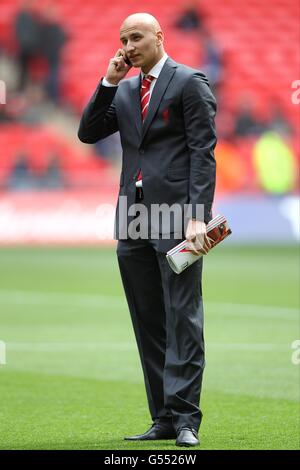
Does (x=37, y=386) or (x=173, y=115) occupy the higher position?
(x=173, y=115)

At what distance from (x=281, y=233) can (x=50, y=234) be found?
4.34 m

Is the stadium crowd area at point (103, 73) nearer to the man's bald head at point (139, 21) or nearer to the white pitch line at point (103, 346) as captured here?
the white pitch line at point (103, 346)

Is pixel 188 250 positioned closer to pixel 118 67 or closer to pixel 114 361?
Answer: pixel 118 67

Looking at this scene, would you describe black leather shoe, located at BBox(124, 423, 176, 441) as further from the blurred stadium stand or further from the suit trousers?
the blurred stadium stand

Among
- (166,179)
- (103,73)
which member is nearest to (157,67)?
(166,179)

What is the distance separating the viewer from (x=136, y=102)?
5816mm

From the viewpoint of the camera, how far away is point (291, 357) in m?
9.23

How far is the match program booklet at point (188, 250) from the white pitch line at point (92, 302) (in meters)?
6.47

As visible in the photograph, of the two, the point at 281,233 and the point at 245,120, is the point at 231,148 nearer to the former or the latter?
the point at 245,120

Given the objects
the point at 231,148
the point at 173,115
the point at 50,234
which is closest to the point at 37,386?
the point at 173,115

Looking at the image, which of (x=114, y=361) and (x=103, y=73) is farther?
(x=103, y=73)

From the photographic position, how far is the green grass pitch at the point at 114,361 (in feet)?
20.1

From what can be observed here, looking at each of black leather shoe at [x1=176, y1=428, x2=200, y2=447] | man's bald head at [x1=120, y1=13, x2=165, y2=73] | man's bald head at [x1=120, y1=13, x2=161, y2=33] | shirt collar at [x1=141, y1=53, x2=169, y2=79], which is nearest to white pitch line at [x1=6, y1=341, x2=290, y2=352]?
black leather shoe at [x1=176, y1=428, x2=200, y2=447]

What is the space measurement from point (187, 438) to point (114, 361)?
3.67 metres
